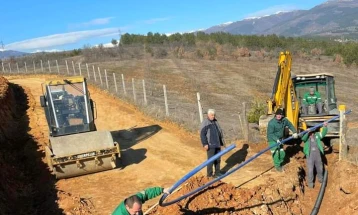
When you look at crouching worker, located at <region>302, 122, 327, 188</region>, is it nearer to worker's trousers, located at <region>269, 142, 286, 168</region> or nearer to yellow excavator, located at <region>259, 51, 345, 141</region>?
worker's trousers, located at <region>269, 142, 286, 168</region>

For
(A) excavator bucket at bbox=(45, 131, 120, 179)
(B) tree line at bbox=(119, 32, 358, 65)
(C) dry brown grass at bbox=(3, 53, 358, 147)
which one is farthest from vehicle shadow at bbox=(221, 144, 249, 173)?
(B) tree line at bbox=(119, 32, 358, 65)

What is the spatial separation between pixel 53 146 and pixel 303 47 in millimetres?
90220

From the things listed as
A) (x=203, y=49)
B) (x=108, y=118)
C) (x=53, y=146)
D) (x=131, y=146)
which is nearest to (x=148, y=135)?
(x=131, y=146)

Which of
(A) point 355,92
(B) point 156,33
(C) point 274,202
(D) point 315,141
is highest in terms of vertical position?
(B) point 156,33

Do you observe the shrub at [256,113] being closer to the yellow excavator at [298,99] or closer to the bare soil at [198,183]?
the yellow excavator at [298,99]

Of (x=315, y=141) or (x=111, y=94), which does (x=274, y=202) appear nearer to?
(x=315, y=141)

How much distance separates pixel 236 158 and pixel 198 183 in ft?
12.5

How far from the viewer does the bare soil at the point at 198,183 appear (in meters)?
10.0

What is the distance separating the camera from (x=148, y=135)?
17734 millimetres

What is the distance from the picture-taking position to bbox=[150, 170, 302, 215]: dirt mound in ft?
31.2

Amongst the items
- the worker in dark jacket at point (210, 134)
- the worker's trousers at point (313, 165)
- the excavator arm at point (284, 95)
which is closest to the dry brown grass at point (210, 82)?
the excavator arm at point (284, 95)

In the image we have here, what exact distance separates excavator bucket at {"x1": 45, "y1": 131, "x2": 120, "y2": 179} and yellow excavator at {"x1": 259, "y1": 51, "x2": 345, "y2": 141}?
18.9 feet

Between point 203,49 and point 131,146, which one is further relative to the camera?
point 203,49

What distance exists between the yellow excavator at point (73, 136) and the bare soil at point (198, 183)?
0.50 metres
